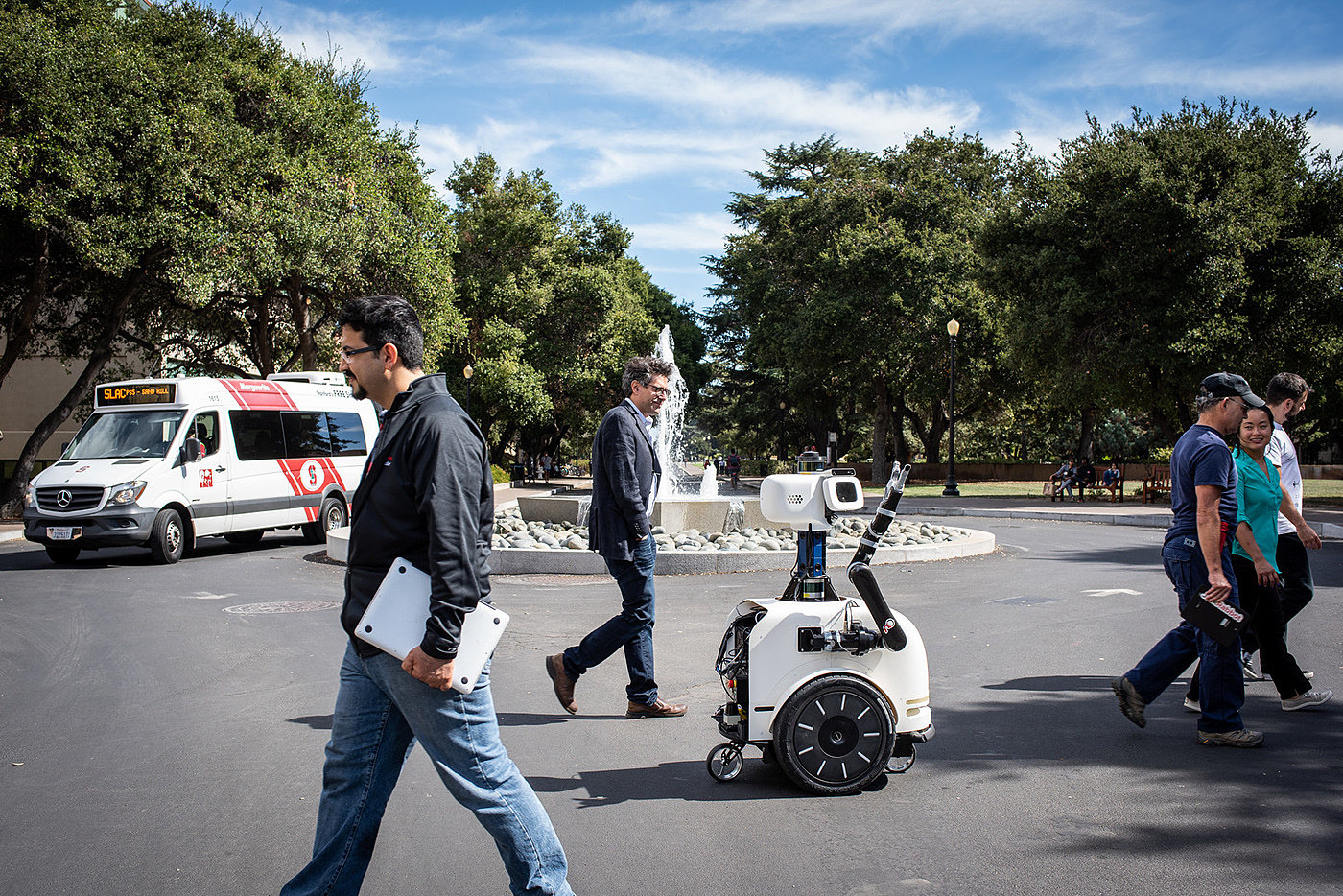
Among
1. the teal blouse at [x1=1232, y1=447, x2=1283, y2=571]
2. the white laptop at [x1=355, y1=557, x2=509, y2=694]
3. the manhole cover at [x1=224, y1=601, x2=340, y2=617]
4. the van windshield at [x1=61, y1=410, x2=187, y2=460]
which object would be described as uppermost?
the van windshield at [x1=61, y1=410, x2=187, y2=460]

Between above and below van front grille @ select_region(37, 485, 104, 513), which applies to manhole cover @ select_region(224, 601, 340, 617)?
below

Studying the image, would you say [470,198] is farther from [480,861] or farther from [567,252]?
[480,861]

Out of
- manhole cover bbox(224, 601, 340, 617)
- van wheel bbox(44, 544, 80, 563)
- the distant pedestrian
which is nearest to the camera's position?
the distant pedestrian

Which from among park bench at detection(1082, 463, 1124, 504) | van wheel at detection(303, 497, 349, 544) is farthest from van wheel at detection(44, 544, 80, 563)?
park bench at detection(1082, 463, 1124, 504)

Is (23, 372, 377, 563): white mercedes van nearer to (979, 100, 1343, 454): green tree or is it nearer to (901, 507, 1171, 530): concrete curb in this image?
(901, 507, 1171, 530): concrete curb

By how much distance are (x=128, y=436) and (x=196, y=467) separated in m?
1.07

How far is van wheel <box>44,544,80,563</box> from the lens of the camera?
46.6 ft

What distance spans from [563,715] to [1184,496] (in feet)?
11.9

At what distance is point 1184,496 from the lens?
538cm

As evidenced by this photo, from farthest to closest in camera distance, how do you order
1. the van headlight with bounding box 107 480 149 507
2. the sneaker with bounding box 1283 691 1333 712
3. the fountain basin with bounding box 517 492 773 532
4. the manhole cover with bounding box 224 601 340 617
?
the fountain basin with bounding box 517 492 773 532 → the van headlight with bounding box 107 480 149 507 → the manhole cover with bounding box 224 601 340 617 → the sneaker with bounding box 1283 691 1333 712

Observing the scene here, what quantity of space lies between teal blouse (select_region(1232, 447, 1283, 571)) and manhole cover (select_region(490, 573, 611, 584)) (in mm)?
7507

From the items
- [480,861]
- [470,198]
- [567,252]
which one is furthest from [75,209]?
[567,252]

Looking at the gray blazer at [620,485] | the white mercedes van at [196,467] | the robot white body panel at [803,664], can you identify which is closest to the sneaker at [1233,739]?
the robot white body panel at [803,664]

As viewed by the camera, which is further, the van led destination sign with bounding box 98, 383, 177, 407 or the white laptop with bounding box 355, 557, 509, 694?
the van led destination sign with bounding box 98, 383, 177, 407
